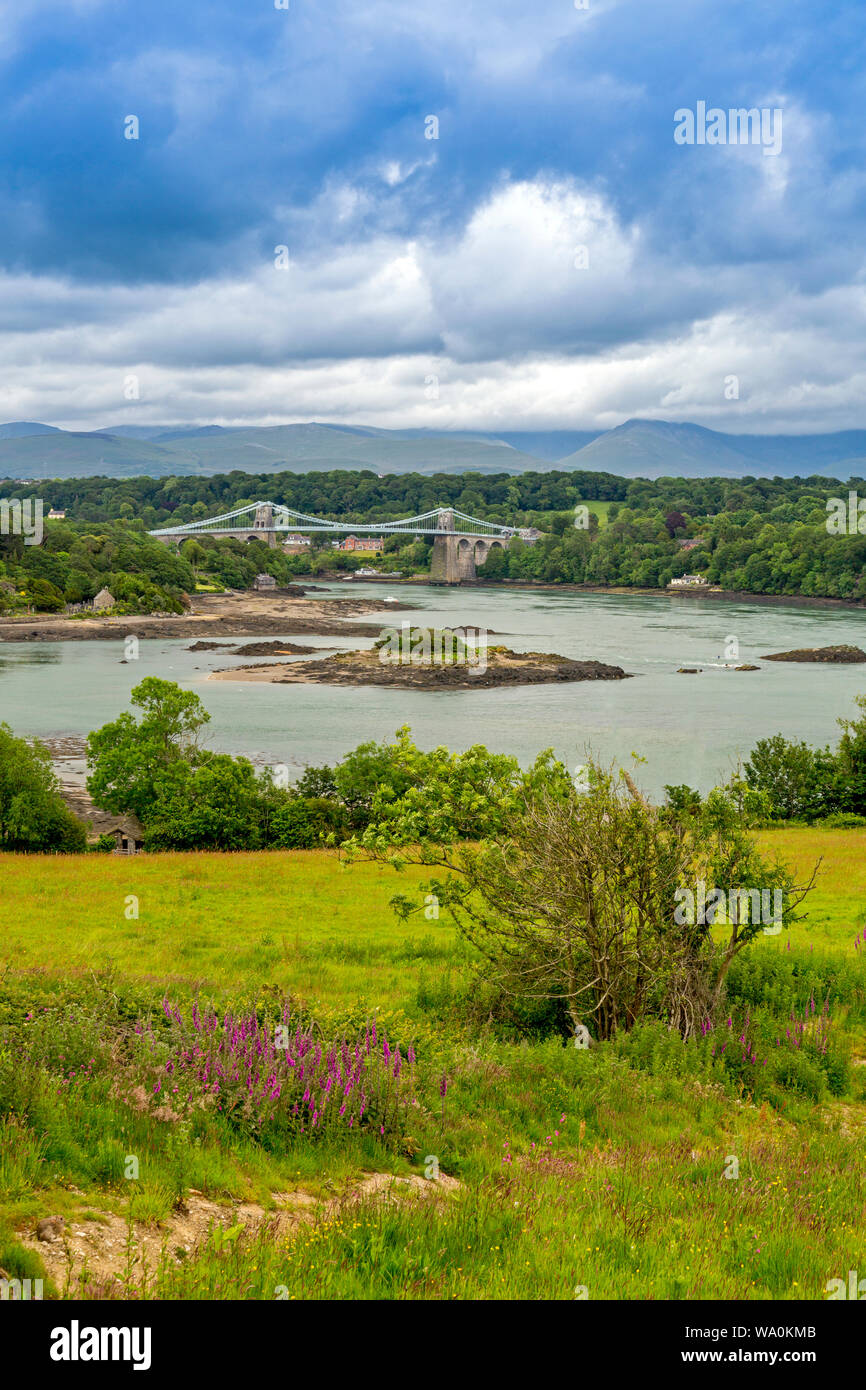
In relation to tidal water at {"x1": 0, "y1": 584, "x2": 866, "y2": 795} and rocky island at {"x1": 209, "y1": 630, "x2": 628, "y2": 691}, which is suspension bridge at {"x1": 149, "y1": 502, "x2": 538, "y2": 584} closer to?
tidal water at {"x1": 0, "y1": 584, "x2": 866, "y2": 795}

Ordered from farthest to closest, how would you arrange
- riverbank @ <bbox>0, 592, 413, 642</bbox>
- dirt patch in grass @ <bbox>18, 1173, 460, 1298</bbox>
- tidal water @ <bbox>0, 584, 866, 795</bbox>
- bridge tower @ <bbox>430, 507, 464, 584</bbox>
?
bridge tower @ <bbox>430, 507, 464, 584</bbox>, riverbank @ <bbox>0, 592, 413, 642</bbox>, tidal water @ <bbox>0, 584, 866, 795</bbox>, dirt patch in grass @ <bbox>18, 1173, 460, 1298</bbox>

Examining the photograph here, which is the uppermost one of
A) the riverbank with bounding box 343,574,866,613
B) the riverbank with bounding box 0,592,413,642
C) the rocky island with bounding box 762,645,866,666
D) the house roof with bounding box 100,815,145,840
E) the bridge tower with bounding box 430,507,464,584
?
the bridge tower with bounding box 430,507,464,584

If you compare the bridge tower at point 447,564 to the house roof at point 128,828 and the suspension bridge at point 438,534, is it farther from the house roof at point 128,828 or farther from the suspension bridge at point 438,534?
the house roof at point 128,828

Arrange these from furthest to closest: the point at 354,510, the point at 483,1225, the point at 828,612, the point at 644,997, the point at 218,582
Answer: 1. the point at 354,510
2. the point at 218,582
3. the point at 828,612
4. the point at 644,997
5. the point at 483,1225

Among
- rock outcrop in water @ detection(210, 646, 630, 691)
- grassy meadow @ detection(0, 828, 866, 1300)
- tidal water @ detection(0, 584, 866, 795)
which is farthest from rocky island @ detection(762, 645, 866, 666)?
grassy meadow @ detection(0, 828, 866, 1300)

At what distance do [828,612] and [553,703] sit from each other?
57.4 metres

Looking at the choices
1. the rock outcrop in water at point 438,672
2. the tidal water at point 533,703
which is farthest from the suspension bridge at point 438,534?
the rock outcrop in water at point 438,672

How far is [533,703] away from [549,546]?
313ft

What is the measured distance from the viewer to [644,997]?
7.74 m

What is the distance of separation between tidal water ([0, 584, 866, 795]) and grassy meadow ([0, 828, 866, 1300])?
12.8m

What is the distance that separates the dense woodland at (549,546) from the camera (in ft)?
309

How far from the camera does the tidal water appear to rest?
3634 cm
